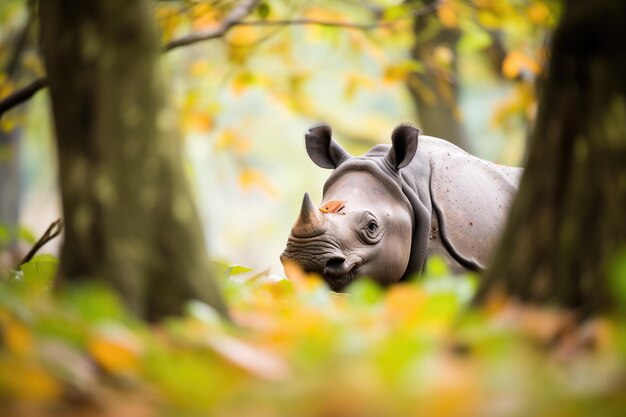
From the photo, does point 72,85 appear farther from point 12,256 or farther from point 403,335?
point 12,256

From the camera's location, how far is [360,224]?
6047 mm

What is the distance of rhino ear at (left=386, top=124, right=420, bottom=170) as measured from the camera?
20.2 ft

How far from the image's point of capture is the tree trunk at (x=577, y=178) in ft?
7.84

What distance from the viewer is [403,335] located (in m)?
2.02

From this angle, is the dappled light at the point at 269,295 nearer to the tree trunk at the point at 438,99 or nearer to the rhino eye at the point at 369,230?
the rhino eye at the point at 369,230

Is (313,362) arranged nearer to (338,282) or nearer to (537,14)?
(338,282)

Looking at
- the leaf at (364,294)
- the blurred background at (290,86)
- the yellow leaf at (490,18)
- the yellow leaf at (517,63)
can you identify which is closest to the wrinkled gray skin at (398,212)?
the blurred background at (290,86)

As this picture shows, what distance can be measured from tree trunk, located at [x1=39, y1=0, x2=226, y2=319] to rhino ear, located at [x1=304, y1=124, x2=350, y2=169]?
4.07 meters

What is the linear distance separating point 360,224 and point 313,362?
408 cm

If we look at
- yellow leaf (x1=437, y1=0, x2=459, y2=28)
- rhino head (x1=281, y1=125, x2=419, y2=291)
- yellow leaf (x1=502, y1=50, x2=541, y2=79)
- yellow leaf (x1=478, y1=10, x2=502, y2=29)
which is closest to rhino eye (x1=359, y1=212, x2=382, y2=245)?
rhino head (x1=281, y1=125, x2=419, y2=291)

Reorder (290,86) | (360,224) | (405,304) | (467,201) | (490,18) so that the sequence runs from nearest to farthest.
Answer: (405,304), (360,224), (467,201), (490,18), (290,86)

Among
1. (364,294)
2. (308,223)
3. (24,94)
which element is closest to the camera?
(364,294)

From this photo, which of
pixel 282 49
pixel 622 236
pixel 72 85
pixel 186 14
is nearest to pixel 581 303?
pixel 622 236

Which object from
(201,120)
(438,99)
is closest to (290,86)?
(201,120)
